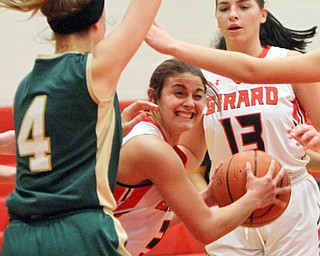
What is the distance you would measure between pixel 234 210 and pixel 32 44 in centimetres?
358

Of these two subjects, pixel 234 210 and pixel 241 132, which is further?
pixel 241 132

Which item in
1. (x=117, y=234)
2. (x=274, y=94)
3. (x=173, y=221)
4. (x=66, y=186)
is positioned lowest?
(x=173, y=221)

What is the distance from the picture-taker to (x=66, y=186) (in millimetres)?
2271

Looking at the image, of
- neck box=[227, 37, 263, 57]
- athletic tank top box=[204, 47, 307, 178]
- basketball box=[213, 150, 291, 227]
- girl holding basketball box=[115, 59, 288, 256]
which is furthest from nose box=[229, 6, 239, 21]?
basketball box=[213, 150, 291, 227]

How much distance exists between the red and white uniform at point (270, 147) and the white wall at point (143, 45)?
2.10 metres

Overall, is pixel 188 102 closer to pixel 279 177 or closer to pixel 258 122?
pixel 279 177

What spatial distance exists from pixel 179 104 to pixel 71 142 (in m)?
0.99

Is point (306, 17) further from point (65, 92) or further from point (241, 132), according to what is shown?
point (65, 92)

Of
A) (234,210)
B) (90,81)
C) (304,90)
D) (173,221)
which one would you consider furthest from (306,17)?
(90,81)

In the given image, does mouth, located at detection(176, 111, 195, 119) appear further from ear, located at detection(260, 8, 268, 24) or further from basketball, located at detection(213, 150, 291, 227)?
ear, located at detection(260, 8, 268, 24)

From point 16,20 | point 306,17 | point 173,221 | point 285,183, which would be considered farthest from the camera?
point 306,17

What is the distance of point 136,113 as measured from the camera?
324 cm

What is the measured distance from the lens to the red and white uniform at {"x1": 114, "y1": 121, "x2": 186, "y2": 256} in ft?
9.80

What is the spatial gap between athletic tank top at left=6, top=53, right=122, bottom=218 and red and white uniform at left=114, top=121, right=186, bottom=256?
620mm
